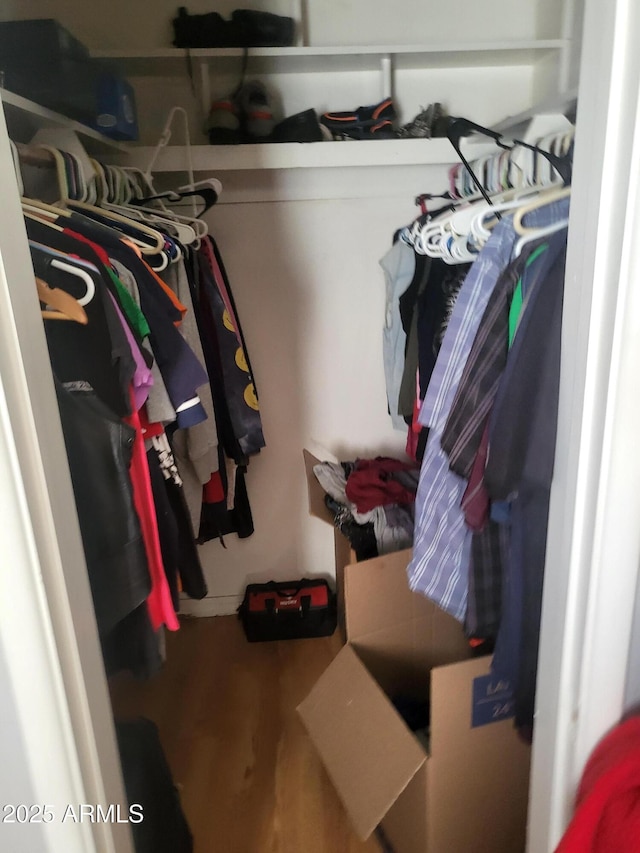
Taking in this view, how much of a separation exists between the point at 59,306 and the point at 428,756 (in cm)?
110

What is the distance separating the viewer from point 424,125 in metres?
1.88

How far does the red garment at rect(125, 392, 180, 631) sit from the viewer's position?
44.3 inches

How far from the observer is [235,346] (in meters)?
1.75

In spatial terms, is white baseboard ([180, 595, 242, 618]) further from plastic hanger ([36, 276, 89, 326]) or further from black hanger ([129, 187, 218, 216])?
plastic hanger ([36, 276, 89, 326])

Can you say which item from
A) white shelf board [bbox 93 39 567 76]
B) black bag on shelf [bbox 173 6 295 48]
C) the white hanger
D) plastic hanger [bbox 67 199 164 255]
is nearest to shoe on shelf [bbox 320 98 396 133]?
white shelf board [bbox 93 39 567 76]

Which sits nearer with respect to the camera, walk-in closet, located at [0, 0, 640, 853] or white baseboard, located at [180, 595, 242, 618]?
walk-in closet, located at [0, 0, 640, 853]

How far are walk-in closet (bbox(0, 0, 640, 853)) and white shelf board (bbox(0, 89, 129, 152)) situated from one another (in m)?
0.01

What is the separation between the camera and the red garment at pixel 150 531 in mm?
1124

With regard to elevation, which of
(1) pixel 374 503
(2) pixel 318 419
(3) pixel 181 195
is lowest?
(1) pixel 374 503

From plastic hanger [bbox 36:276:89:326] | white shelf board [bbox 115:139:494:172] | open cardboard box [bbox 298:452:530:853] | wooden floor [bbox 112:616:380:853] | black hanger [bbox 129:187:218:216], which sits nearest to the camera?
plastic hanger [bbox 36:276:89:326]

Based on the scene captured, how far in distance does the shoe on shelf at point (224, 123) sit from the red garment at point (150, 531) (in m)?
1.12

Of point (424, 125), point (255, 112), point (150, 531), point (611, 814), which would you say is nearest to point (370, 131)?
point (424, 125)

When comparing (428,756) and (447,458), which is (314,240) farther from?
(428,756)

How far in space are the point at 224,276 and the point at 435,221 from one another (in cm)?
73
